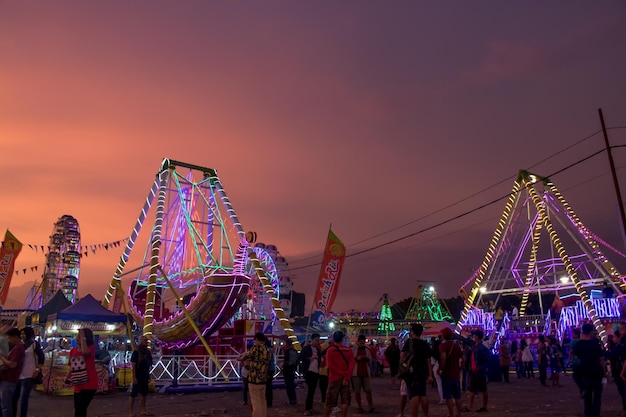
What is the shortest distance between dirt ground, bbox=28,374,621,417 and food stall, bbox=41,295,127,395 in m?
0.47

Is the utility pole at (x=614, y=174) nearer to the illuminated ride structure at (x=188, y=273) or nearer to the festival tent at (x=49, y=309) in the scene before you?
the illuminated ride structure at (x=188, y=273)

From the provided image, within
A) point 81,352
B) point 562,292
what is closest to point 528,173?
point 562,292

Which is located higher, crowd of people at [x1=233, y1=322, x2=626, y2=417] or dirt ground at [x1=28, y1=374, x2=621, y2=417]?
crowd of people at [x1=233, y1=322, x2=626, y2=417]

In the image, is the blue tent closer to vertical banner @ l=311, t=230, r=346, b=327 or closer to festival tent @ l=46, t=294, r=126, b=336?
festival tent @ l=46, t=294, r=126, b=336

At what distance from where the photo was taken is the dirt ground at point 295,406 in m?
12.6

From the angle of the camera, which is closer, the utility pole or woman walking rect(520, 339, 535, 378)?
the utility pole

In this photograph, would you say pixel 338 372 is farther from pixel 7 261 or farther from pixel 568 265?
pixel 7 261

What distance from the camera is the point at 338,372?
9.95 meters

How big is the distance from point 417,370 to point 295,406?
5.74 m

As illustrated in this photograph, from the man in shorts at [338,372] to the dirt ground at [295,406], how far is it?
8.29ft

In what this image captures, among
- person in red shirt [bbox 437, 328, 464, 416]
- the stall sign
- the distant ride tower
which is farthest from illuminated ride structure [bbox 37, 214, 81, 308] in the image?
person in red shirt [bbox 437, 328, 464, 416]

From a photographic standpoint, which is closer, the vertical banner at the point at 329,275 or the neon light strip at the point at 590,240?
the vertical banner at the point at 329,275

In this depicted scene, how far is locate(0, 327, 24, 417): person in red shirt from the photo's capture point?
27.6 feet

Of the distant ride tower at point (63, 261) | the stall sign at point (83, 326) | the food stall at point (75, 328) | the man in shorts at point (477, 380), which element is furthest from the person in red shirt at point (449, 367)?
the distant ride tower at point (63, 261)
